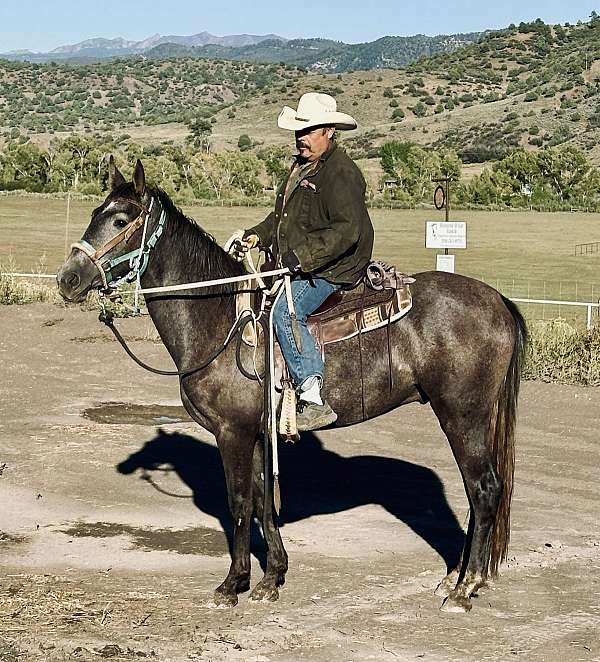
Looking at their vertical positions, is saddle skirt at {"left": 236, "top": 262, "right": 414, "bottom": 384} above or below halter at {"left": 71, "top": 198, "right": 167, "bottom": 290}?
below

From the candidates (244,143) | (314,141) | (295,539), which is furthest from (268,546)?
(244,143)

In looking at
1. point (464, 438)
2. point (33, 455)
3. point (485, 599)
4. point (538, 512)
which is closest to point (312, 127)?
point (464, 438)

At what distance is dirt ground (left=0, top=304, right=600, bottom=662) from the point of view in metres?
6.06

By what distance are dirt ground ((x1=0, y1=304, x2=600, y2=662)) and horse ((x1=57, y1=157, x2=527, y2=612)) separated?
0.35 metres

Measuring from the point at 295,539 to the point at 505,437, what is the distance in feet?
6.18

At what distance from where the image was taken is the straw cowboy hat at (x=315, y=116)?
644cm

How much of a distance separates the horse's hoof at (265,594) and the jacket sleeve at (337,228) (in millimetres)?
1947

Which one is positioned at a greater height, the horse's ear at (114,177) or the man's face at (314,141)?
the man's face at (314,141)

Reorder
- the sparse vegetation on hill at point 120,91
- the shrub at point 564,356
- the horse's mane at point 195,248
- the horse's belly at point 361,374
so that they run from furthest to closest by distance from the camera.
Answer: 1. the sparse vegetation on hill at point 120,91
2. the shrub at point 564,356
3. the horse's belly at point 361,374
4. the horse's mane at point 195,248

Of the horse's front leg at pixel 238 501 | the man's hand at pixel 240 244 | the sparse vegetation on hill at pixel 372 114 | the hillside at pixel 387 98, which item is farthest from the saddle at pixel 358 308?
the hillside at pixel 387 98

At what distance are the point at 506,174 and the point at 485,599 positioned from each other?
48649 mm

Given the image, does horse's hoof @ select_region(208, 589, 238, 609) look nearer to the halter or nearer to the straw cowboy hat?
the halter

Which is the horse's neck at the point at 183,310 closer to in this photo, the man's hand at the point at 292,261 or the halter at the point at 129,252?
the halter at the point at 129,252

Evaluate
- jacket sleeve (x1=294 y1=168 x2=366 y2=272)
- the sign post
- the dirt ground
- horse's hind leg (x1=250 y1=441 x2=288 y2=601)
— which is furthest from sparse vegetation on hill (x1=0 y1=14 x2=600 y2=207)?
jacket sleeve (x1=294 y1=168 x2=366 y2=272)
